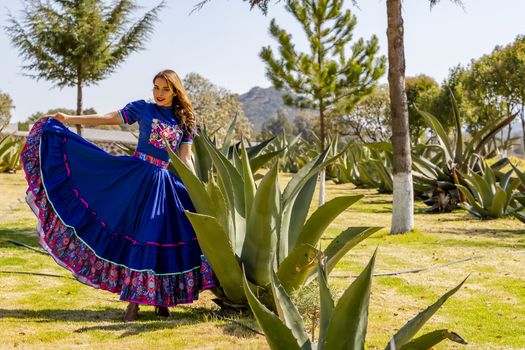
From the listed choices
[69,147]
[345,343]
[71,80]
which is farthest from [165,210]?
[71,80]

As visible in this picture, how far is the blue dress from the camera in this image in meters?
4.35

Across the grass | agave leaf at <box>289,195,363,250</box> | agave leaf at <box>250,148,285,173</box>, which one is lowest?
the grass

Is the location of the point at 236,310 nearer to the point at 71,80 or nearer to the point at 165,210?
the point at 165,210

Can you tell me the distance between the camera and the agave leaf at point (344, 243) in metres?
3.98

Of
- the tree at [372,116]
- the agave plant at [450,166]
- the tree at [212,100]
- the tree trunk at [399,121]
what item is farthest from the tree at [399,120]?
the tree at [212,100]

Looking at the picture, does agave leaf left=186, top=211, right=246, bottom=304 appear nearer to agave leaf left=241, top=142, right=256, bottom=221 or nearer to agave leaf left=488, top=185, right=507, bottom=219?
agave leaf left=241, top=142, right=256, bottom=221

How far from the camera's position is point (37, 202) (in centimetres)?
463

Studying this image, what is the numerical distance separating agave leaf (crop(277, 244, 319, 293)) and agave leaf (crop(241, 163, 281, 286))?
0.11m

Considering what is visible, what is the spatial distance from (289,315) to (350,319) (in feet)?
0.97

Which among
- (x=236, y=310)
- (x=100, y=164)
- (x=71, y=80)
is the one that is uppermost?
(x=71, y=80)

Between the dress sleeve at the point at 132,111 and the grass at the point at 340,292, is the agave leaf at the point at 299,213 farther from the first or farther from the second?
the dress sleeve at the point at 132,111

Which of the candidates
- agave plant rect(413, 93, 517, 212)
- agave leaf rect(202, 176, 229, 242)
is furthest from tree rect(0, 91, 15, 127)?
agave leaf rect(202, 176, 229, 242)

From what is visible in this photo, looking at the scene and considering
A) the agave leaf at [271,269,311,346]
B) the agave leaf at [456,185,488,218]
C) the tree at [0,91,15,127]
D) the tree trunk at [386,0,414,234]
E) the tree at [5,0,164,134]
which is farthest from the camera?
the tree at [0,91,15,127]

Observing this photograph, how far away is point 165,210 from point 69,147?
918 millimetres
